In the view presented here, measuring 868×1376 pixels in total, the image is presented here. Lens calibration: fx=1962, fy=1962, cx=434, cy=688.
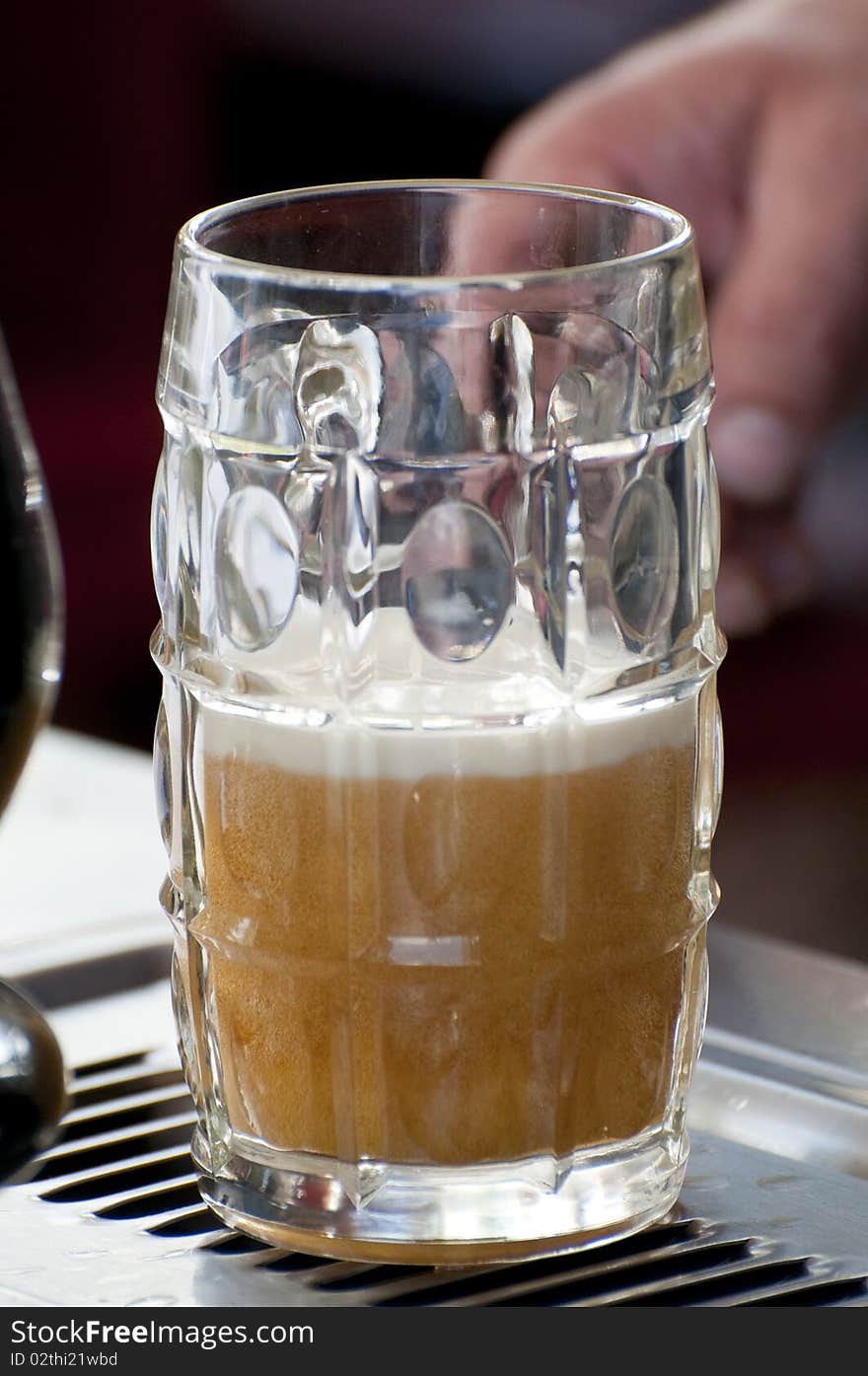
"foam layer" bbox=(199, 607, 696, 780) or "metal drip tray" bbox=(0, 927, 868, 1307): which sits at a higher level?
"foam layer" bbox=(199, 607, 696, 780)

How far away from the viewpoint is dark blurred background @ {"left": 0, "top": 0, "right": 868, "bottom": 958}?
187 centimetres

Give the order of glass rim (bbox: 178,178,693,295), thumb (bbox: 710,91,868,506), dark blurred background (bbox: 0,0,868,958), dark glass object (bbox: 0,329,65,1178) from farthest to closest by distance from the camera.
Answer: dark blurred background (bbox: 0,0,868,958), thumb (bbox: 710,91,868,506), dark glass object (bbox: 0,329,65,1178), glass rim (bbox: 178,178,693,295)

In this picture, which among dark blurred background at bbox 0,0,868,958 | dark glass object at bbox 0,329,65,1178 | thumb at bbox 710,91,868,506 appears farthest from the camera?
dark blurred background at bbox 0,0,868,958

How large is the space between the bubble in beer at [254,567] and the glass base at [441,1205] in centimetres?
13

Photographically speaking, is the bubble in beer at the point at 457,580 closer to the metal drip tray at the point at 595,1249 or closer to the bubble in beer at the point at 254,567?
the bubble in beer at the point at 254,567

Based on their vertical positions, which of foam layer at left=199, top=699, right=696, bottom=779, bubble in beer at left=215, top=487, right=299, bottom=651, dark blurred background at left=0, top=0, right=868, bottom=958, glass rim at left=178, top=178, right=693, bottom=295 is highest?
glass rim at left=178, top=178, right=693, bottom=295

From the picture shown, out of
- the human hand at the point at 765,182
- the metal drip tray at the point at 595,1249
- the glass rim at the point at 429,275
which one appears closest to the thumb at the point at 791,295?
the human hand at the point at 765,182

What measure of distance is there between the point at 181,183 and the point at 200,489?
1.77 meters

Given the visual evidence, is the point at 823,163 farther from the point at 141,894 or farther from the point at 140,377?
the point at 140,377

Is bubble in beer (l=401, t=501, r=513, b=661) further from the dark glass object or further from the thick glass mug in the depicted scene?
the dark glass object

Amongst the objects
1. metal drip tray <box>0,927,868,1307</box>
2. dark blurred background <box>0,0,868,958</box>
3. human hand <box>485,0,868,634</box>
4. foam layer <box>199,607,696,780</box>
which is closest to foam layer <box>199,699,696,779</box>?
foam layer <box>199,607,696,780</box>

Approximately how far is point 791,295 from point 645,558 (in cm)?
72

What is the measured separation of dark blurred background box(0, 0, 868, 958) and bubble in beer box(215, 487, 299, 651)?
4.11ft

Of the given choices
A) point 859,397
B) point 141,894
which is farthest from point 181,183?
point 141,894
